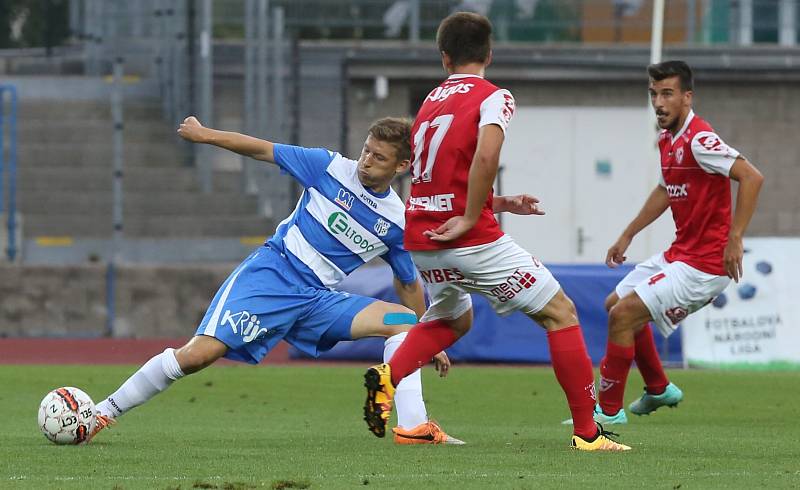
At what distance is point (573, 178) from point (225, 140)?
15346 millimetres

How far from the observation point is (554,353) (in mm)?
7043

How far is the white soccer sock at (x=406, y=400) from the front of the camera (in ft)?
25.2

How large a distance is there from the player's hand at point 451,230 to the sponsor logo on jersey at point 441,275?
0.20 metres

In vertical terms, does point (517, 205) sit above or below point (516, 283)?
above

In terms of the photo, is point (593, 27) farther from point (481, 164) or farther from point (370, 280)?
point (481, 164)

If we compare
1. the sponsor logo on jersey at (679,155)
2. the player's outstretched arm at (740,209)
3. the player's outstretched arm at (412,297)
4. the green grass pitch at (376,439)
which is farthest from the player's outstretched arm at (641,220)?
the player's outstretched arm at (412,297)

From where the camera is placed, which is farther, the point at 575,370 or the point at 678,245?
the point at 678,245

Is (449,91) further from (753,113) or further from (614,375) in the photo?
(753,113)

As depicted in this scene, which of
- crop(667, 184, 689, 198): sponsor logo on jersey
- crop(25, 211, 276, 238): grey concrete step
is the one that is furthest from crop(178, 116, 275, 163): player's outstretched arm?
crop(25, 211, 276, 238): grey concrete step

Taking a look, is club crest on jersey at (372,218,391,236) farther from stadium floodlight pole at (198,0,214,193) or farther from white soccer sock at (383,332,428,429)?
stadium floodlight pole at (198,0,214,193)

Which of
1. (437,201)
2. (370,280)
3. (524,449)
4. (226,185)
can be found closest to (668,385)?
(524,449)

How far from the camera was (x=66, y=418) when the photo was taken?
7422 millimetres

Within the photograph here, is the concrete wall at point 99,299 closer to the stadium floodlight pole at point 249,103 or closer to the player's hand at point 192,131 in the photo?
the stadium floodlight pole at point 249,103

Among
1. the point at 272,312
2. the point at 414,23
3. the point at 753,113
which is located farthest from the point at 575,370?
the point at 753,113
